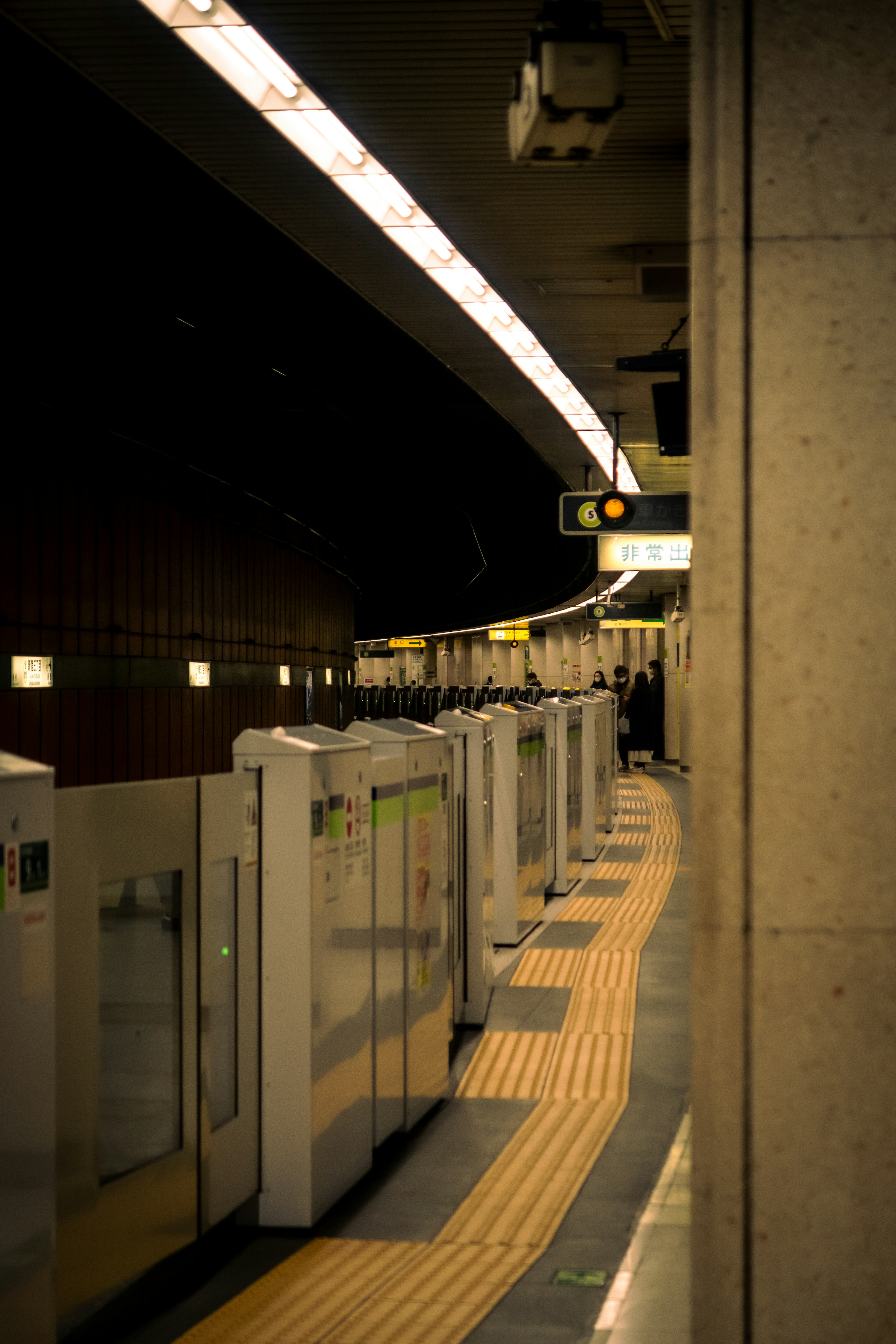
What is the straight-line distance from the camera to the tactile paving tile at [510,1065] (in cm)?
514

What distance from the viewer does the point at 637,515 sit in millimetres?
12109

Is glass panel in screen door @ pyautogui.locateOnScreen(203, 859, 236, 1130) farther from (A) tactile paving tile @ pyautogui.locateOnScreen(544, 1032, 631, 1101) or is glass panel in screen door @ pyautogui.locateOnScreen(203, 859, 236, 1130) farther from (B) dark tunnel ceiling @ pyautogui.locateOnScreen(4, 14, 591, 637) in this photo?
(B) dark tunnel ceiling @ pyautogui.locateOnScreen(4, 14, 591, 637)

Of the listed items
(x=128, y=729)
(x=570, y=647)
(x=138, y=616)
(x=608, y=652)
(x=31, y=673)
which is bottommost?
(x=128, y=729)

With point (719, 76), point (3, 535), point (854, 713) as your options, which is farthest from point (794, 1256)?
point (3, 535)

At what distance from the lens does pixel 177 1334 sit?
9.95 feet

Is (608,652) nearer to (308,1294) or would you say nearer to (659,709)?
(659,709)

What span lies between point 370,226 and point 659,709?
83.6 feet

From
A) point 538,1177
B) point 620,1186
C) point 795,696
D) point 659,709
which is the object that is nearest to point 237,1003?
point 538,1177

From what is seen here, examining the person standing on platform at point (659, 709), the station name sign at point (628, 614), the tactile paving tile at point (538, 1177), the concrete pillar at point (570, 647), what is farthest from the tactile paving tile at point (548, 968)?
the concrete pillar at point (570, 647)

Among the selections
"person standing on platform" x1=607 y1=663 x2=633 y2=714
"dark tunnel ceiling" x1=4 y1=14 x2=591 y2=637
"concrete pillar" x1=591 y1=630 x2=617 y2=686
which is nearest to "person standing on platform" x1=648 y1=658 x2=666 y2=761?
"person standing on platform" x1=607 y1=663 x2=633 y2=714

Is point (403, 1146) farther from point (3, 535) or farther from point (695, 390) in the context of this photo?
point (3, 535)

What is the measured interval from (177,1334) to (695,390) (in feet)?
7.91

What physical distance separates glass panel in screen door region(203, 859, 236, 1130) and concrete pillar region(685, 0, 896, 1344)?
1.75m

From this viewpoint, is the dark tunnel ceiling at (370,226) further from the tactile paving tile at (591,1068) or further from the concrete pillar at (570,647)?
the concrete pillar at (570,647)
